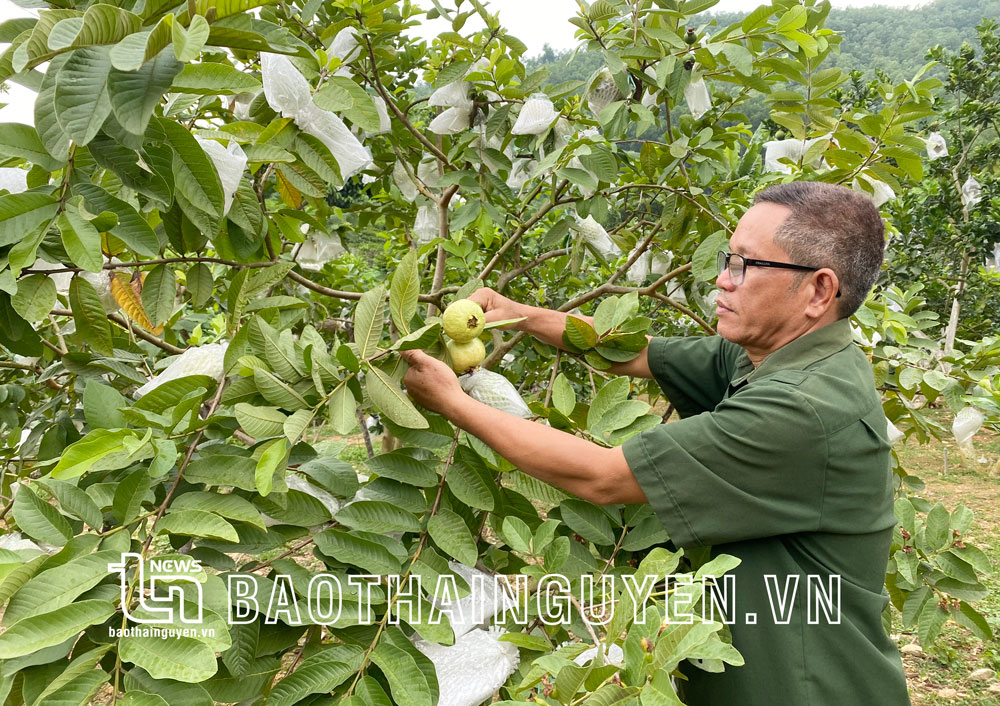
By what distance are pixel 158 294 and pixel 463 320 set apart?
0.60m

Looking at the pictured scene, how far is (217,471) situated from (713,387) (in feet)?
3.47

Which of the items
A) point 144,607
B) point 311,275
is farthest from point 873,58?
point 144,607

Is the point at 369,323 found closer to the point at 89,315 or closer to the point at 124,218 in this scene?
the point at 124,218

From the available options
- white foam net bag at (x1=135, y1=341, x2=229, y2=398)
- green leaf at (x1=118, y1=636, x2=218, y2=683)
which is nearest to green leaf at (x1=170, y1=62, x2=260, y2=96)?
white foam net bag at (x1=135, y1=341, x2=229, y2=398)

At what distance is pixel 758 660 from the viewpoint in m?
1.10

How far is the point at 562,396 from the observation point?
1275 millimetres

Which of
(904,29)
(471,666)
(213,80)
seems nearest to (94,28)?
(213,80)

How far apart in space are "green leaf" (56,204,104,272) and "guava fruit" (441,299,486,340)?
1.69 feet

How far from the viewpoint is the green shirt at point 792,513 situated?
1047 millimetres

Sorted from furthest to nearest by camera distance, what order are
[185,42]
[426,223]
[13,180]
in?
1. [426,223]
2. [13,180]
3. [185,42]

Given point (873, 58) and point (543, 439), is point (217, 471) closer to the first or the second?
point (543, 439)

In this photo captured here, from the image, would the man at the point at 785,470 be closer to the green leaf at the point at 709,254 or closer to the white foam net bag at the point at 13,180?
the green leaf at the point at 709,254

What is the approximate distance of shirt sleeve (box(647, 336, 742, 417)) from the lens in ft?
5.04

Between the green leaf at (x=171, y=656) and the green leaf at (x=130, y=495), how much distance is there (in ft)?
0.54
